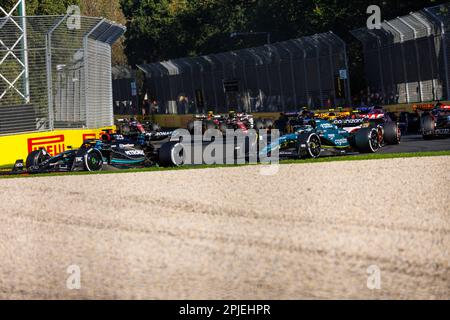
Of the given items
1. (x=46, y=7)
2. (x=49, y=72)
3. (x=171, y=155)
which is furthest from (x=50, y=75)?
(x=46, y=7)

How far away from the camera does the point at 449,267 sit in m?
7.16

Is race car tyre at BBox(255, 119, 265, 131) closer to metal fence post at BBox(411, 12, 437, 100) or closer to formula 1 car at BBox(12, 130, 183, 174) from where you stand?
metal fence post at BBox(411, 12, 437, 100)

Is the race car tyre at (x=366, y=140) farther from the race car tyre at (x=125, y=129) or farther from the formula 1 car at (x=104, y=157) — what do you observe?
the race car tyre at (x=125, y=129)

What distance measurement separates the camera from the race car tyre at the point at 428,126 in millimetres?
21094

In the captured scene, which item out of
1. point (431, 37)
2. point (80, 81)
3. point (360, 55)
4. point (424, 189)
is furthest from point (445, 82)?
point (360, 55)

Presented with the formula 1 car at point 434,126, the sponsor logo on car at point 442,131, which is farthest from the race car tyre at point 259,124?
the sponsor logo on car at point 442,131

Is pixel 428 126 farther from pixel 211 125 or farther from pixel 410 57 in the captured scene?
pixel 410 57

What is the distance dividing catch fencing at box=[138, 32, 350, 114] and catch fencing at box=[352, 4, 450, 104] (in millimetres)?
1265

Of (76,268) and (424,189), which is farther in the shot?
(424,189)

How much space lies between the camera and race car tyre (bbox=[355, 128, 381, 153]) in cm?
1820

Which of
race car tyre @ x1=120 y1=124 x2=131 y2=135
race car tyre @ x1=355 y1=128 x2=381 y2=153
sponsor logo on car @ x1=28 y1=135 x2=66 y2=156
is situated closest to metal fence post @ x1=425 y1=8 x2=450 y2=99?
race car tyre @ x1=120 y1=124 x2=131 y2=135

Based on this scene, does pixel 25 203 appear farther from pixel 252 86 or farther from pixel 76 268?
pixel 252 86
